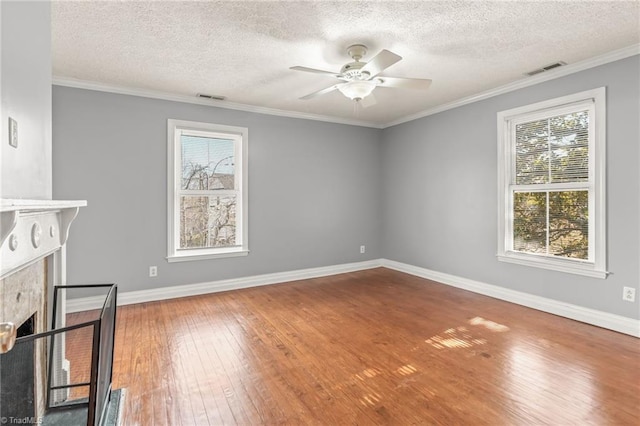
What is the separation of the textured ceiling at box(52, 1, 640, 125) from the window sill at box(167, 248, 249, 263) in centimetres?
206

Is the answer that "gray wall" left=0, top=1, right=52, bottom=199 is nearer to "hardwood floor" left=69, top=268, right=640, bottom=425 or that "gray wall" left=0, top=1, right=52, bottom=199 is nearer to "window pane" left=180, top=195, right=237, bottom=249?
"hardwood floor" left=69, top=268, right=640, bottom=425

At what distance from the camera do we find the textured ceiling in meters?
2.34

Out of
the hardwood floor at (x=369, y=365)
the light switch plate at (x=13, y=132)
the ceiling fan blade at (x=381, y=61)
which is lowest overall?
the hardwood floor at (x=369, y=365)

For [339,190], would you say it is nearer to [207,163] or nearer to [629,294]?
[207,163]

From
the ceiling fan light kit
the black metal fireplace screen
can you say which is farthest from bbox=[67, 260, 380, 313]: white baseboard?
the ceiling fan light kit

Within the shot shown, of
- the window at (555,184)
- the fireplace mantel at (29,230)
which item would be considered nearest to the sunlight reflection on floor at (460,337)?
the window at (555,184)

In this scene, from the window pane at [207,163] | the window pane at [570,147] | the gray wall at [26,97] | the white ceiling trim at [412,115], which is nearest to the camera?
the gray wall at [26,97]

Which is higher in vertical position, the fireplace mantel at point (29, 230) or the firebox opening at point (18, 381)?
the fireplace mantel at point (29, 230)

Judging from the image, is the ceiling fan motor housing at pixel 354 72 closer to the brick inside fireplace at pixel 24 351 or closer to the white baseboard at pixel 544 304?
the brick inside fireplace at pixel 24 351

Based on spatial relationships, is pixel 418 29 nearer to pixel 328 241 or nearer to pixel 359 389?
pixel 359 389

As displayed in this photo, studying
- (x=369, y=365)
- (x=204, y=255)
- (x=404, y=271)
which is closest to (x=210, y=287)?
(x=204, y=255)

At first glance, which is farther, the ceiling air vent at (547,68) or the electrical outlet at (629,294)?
the ceiling air vent at (547,68)

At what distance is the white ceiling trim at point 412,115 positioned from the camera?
3.11 m

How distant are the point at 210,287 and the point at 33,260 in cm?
312
